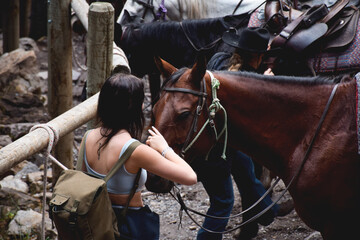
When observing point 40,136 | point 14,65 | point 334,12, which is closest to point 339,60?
point 334,12

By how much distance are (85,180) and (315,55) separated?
2.79 m

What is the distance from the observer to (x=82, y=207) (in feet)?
6.69

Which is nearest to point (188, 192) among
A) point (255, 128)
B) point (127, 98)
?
point (255, 128)

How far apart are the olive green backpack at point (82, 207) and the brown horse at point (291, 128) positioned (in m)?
0.82

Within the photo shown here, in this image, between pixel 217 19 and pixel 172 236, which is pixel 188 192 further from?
pixel 217 19

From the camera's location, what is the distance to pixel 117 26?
526 cm

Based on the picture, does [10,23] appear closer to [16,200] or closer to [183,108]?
[16,200]

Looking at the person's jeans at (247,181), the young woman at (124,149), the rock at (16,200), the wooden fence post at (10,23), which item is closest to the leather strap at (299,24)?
the person's jeans at (247,181)

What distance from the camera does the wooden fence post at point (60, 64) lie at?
4.26 meters

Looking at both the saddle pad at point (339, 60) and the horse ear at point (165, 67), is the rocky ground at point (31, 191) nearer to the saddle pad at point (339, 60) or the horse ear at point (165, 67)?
the horse ear at point (165, 67)

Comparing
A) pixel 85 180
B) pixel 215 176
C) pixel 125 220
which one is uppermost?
pixel 85 180

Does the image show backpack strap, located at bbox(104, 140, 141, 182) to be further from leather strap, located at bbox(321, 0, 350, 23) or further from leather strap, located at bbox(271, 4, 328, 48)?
leather strap, located at bbox(321, 0, 350, 23)

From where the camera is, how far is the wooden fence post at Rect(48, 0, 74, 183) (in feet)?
14.0

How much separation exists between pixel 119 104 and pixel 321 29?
2.50 metres
